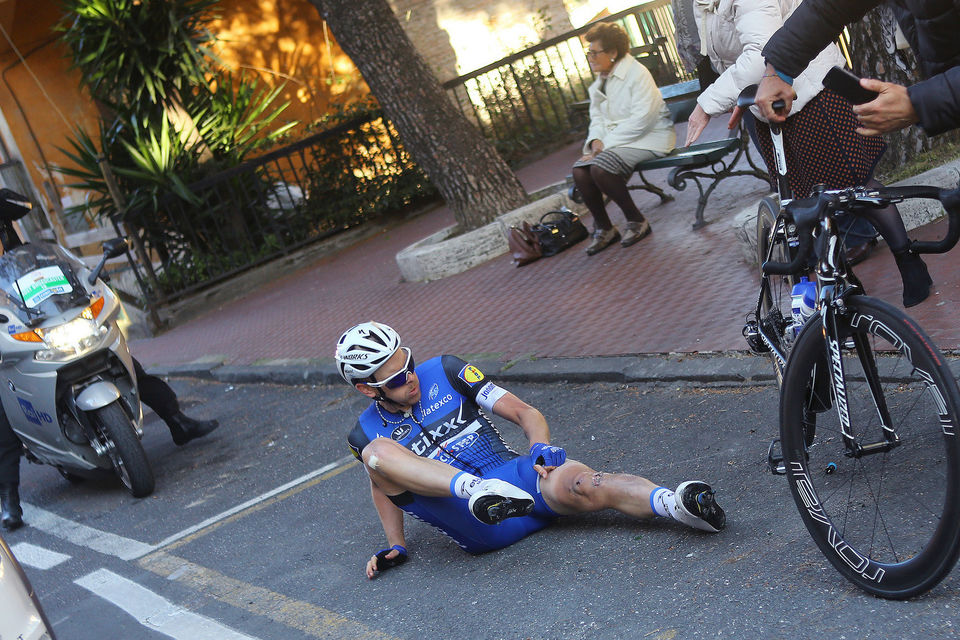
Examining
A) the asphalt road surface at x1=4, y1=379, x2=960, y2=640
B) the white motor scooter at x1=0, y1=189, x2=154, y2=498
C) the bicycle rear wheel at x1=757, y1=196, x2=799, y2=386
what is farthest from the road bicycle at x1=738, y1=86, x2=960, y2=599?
the white motor scooter at x1=0, y1=189, x2=154, y2=498

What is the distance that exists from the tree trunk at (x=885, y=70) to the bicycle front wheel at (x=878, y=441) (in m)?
4.58

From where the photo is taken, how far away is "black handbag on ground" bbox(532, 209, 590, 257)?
991cm

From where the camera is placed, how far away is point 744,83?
4750mm

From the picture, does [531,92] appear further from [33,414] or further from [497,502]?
[497,502]

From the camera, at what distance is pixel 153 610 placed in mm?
4926

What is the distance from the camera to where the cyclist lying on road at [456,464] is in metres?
4.08

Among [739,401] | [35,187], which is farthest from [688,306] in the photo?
[35,187]

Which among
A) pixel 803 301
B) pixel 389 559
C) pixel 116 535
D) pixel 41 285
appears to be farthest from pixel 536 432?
pixel 41 285

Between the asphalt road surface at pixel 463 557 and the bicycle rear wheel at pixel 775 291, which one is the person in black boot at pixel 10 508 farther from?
the bicycle rear wheel at pixel 775 291

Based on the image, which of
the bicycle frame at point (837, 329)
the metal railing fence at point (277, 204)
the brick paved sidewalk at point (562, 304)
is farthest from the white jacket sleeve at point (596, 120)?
the metal railing fence at point (277, 204)

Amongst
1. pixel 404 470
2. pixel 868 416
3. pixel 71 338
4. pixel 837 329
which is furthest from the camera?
pixel 71 338

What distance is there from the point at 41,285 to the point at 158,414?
135 cm

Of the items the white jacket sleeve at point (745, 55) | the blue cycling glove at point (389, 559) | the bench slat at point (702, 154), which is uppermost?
the white jacket sleeve at point (745, 55)

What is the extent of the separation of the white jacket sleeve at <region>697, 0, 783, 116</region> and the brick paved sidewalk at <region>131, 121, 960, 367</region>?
1.44m
